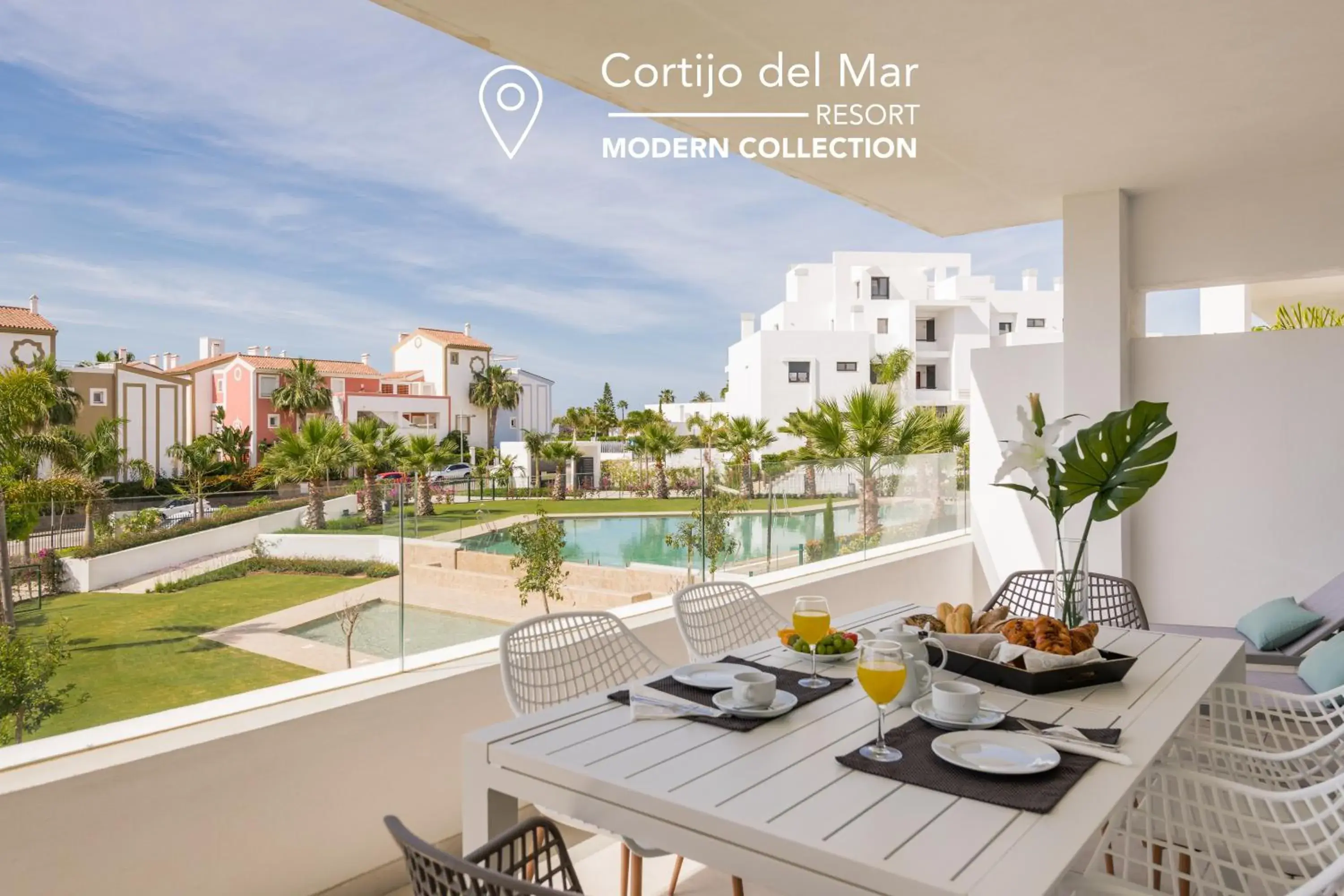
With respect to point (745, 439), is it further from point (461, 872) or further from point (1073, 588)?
point (461, 872)

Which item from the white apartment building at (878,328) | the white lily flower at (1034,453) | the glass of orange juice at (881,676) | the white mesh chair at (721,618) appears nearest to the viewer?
the glass of orange juice at (881,676)

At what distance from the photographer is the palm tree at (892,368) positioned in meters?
26.4

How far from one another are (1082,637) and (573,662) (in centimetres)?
122

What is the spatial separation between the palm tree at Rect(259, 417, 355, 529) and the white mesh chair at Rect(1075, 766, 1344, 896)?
2.22 meters

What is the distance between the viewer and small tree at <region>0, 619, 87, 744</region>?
1.97 meters

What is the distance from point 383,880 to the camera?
2.42 metres

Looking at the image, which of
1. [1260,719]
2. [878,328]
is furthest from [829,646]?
[878,328]

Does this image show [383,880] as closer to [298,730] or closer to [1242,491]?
[298,730]

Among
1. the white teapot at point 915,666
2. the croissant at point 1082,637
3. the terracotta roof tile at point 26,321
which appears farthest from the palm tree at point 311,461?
the terracotta roof tile at point 26,321

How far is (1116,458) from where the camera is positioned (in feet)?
7.55

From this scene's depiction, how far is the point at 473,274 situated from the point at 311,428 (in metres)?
50.2

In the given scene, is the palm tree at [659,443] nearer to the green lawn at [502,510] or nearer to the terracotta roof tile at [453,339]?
the terracotta roof tile at [453,339]

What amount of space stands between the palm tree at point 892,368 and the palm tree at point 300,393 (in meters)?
20.8

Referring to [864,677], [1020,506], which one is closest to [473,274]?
[1020,506]
